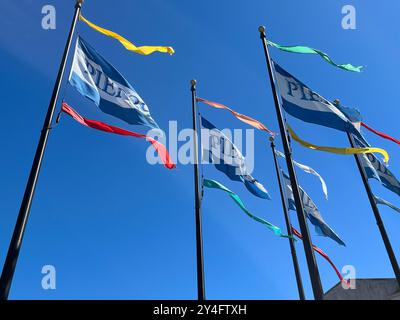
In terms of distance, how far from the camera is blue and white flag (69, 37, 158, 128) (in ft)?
31.4

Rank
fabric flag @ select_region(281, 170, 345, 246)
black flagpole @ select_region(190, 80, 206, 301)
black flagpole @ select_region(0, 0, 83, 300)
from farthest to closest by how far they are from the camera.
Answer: fabric flag @ select_region(281, 170, 345, 246)
black flagpole @ select_region(190, 80, 206, 301)
black flagpole @ select_region(0, 0, 83, 300)

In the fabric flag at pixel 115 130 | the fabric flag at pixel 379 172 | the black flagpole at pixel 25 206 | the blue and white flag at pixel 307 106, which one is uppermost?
the fabric flag at pixel 379 172

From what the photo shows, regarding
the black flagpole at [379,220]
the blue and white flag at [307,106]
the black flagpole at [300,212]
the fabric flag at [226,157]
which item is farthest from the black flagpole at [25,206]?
the black flagpole at [379,220]

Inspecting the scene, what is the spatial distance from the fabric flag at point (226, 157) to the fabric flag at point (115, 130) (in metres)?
2.02

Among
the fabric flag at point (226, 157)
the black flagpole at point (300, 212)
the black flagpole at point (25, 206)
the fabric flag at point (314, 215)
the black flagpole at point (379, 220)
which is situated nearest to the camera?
the black flagpole at point (25, 206)

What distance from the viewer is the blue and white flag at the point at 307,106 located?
10320mm

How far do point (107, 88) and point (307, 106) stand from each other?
5754 mm

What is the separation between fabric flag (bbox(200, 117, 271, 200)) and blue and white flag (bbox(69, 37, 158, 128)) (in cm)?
254

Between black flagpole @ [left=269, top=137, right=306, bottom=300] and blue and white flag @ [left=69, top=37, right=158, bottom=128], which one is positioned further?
black flagpole @ [left=269, top=137, right=306, bottom=300]

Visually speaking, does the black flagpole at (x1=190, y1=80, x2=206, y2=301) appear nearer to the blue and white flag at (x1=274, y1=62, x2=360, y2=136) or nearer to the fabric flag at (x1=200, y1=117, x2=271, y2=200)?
the fabric flag at (x1=200, y1=117, x2=271, y2=200)

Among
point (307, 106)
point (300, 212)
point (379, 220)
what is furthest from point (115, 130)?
point (379, 220)

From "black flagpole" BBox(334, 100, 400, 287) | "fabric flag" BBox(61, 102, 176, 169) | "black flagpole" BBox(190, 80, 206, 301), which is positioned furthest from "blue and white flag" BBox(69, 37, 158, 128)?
"black flagpole" BBox(334, 100, 400, 287)

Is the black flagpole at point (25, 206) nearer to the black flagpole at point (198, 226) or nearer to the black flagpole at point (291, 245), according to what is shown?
the black flagpole at point (198, 226)
